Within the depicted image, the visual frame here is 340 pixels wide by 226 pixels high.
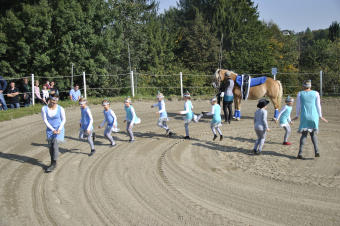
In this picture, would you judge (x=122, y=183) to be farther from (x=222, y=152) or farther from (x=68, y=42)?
(x=68, y=42)

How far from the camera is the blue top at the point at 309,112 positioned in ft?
26.3

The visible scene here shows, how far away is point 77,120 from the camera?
46.8 feet

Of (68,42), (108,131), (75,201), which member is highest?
(68,42)

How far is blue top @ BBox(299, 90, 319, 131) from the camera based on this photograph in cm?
802

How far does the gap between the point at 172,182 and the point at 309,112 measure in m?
4.09

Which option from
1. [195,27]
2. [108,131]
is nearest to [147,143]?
[108,131]

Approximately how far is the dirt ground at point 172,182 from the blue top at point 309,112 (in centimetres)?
89

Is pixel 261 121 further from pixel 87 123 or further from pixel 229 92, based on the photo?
pixel 87 123

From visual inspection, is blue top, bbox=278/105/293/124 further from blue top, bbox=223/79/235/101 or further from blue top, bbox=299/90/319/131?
blue top, bbox=223/79/235/101

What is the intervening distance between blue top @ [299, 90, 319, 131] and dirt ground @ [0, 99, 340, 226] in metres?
0.89

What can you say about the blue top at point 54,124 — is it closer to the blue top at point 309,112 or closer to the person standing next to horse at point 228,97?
the blue top at point 309,112

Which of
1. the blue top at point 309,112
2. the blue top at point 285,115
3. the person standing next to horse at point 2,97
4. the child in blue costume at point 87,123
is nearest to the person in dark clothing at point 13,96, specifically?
the person standing next to horse at point 2,97

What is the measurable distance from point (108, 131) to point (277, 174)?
17.1 ft

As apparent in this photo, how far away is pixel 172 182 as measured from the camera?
680cm
